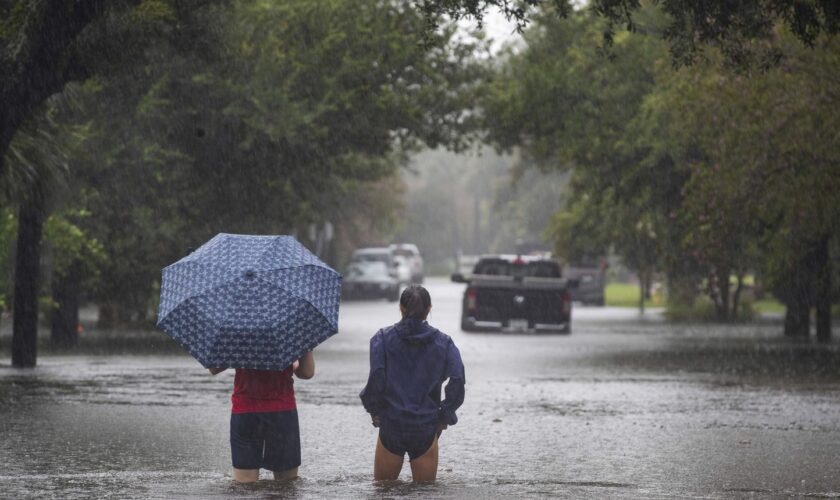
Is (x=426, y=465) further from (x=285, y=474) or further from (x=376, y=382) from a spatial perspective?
(x=285, y=474)

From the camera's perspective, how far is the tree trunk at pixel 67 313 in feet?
98.3

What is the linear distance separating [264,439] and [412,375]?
90cm

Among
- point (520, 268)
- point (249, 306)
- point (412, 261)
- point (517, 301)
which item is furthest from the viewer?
point (412, 261)

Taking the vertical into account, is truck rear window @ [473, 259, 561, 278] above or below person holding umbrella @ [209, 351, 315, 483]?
above

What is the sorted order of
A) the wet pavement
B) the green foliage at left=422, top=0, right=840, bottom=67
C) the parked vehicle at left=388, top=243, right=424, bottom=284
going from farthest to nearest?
the parked vehicle at left=388, top=243, right=424, bottom=284, the green foliage at left=422, top=0, right=840, bottom=67, the wet pavement

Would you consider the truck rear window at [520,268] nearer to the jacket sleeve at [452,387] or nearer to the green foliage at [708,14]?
the green foliage at [708,14]

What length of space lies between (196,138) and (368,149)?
4.05 meters

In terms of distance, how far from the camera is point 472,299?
116 feet

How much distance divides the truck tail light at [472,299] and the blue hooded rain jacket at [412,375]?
26.0 m

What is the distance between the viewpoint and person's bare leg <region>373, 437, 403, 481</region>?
9.47 m

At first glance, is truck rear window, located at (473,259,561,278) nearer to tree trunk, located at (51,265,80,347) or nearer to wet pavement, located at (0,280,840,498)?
wet pavement, located at (0,280,840,498)

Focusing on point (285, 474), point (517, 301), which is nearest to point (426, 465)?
point (285, 474)

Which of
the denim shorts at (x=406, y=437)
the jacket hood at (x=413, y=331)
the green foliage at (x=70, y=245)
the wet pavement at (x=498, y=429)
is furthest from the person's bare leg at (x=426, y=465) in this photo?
the green foliage at (x=70, y=245)

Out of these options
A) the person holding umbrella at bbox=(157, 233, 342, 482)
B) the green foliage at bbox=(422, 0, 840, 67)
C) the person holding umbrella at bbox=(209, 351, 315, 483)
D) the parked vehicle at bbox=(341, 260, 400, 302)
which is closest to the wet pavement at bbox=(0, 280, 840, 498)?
the person holding umbrella at bbox=(209, 351, 315, 483)
